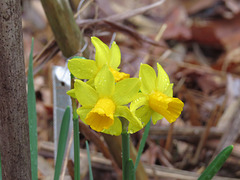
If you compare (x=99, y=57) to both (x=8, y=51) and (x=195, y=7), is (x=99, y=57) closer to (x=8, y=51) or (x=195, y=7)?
(x=8, y=51)

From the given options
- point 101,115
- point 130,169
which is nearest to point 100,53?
point 101,115

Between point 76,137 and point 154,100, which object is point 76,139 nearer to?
point 76,137

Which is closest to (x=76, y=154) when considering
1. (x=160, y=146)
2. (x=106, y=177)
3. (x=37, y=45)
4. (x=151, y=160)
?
(x=106, y=177)

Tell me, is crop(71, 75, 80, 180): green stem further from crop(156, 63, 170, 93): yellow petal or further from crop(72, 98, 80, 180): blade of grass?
crop(156, 63, 170, 93): yellow petal

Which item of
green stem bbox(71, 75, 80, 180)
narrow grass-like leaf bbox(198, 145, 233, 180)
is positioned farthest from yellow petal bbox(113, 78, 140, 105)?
narrow grass-like leaf bbox(198, 145, 233, 180)

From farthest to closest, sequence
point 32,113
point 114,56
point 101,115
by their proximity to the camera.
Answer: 1. point 32,113
2. point 114,56
3. point 101,115

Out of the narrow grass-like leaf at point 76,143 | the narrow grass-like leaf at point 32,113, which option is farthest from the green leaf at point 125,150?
the narrow grass-like leaf at point 32,113
